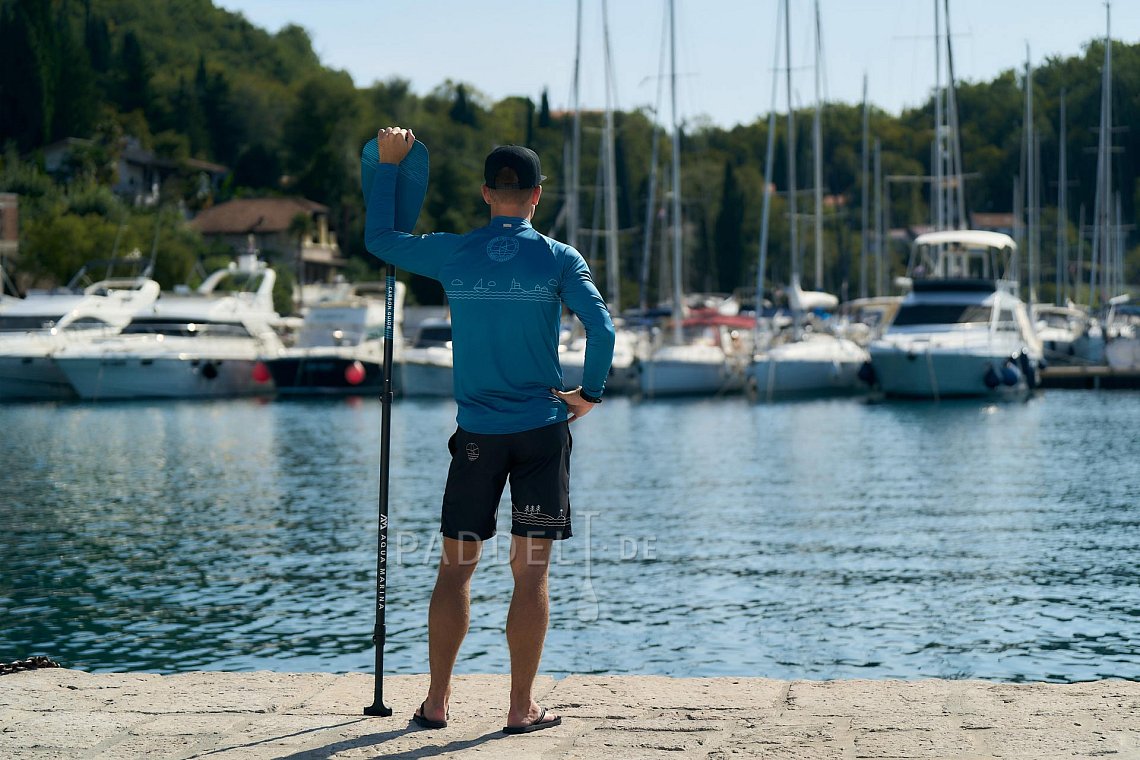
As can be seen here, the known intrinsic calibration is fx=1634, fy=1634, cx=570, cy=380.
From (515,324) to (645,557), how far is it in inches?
362

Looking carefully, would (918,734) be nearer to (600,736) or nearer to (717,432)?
(600,736)

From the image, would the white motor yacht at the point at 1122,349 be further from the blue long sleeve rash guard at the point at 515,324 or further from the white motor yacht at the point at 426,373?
the blue long sleeve rash guard at the point at 515,324

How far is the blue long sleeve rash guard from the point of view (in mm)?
5824

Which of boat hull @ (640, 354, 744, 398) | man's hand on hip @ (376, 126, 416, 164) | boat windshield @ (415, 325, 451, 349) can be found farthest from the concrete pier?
boat windshield @ (415, 325, 451, 349)

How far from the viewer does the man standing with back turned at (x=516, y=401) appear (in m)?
5.81

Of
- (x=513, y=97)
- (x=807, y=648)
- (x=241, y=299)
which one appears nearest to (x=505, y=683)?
(x=807, y=648)

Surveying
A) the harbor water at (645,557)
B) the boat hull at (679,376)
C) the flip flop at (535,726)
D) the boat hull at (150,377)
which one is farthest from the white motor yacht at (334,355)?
the flip flop at (535,726)

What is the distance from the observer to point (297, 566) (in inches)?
566

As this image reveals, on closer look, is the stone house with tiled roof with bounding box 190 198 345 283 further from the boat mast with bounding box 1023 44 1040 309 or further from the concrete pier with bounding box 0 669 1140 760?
the concrete pier with bounding box 0 669 1140 760

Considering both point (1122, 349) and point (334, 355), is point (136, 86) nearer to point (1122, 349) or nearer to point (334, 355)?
point (334, 355)

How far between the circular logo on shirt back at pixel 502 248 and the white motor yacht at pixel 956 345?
111ft

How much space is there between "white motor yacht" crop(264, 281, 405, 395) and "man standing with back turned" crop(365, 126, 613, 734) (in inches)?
1532

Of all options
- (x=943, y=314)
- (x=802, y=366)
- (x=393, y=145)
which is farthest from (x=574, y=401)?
(x=802, y=366)

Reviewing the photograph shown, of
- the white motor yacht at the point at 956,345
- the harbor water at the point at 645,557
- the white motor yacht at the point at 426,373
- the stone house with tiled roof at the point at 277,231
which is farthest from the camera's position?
the stone house with tiled roof at the point at 277,231
